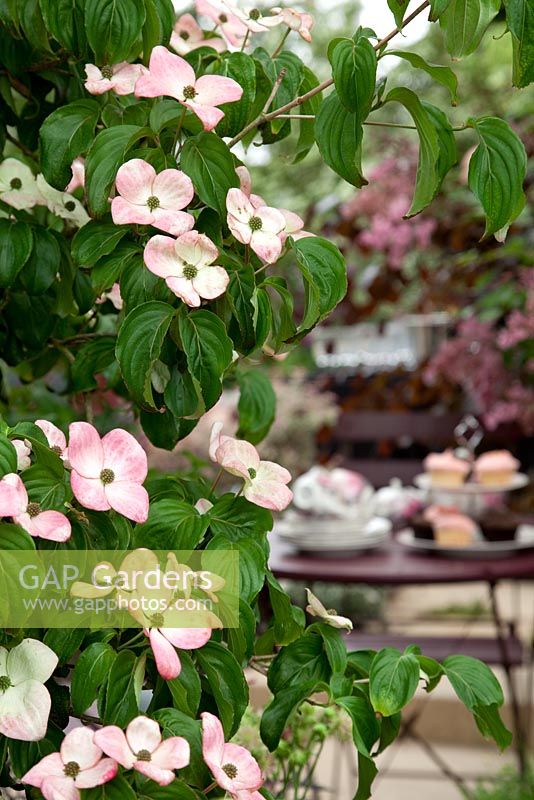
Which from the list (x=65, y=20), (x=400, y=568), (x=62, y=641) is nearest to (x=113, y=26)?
(x=65, y=20)

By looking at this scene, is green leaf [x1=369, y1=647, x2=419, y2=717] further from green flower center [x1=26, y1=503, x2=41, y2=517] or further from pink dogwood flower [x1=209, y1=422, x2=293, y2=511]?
green flower center [x1=26, y1=503, x2=41, y2=517]

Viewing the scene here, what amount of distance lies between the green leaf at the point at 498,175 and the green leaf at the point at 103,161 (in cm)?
20

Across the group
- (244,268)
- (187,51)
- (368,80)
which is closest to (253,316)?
(244,268)

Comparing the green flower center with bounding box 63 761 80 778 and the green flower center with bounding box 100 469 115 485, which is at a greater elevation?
the green flower center with bounding box 100 469 115 485

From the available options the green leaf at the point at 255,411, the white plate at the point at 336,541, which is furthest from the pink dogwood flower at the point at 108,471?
the white plate at the point at 336,541

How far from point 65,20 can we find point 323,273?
0.23 metres

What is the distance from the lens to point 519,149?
0.62 metres

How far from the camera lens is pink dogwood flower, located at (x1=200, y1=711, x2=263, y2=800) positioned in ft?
1.67

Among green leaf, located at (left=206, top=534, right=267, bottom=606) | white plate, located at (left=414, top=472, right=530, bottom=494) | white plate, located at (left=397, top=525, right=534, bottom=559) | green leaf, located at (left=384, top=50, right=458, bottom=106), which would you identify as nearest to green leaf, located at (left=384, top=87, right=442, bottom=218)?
green leaf, located at (left=384, top=50, right=458, bottom=106)

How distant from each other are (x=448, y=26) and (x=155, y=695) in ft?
1.36

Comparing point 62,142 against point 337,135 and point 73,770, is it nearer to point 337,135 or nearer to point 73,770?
point 337,135

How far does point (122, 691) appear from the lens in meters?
0.53

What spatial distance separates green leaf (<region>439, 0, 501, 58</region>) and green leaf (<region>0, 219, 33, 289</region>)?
310 millimetres

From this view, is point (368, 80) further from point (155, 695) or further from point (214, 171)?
point (155, 695)
